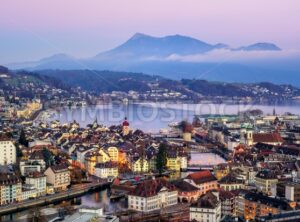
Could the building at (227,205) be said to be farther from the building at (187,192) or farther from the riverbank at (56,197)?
the riverbank at (56,197)

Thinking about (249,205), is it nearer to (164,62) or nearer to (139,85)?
(139,85)

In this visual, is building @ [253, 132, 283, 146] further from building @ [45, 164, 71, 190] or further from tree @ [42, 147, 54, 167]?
building @ [45, 164, 71, 190]

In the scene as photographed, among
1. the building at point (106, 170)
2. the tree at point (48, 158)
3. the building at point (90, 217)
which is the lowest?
the building at point (106, 170)

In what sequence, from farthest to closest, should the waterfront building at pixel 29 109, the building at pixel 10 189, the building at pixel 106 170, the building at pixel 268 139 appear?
1. the waterfront building at pixel 29 109
2. the building at pixel 268 139
3. the building at pixel 106 170
4. the building at pixel 10 189

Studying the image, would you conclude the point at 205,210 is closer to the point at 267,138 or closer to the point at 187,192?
the point at 187,192

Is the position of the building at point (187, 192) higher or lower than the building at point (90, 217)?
lower

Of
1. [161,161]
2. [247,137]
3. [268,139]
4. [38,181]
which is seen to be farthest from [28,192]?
[268,139]

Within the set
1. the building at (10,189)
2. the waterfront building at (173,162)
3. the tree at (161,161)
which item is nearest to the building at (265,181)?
the tree at (161,161)
